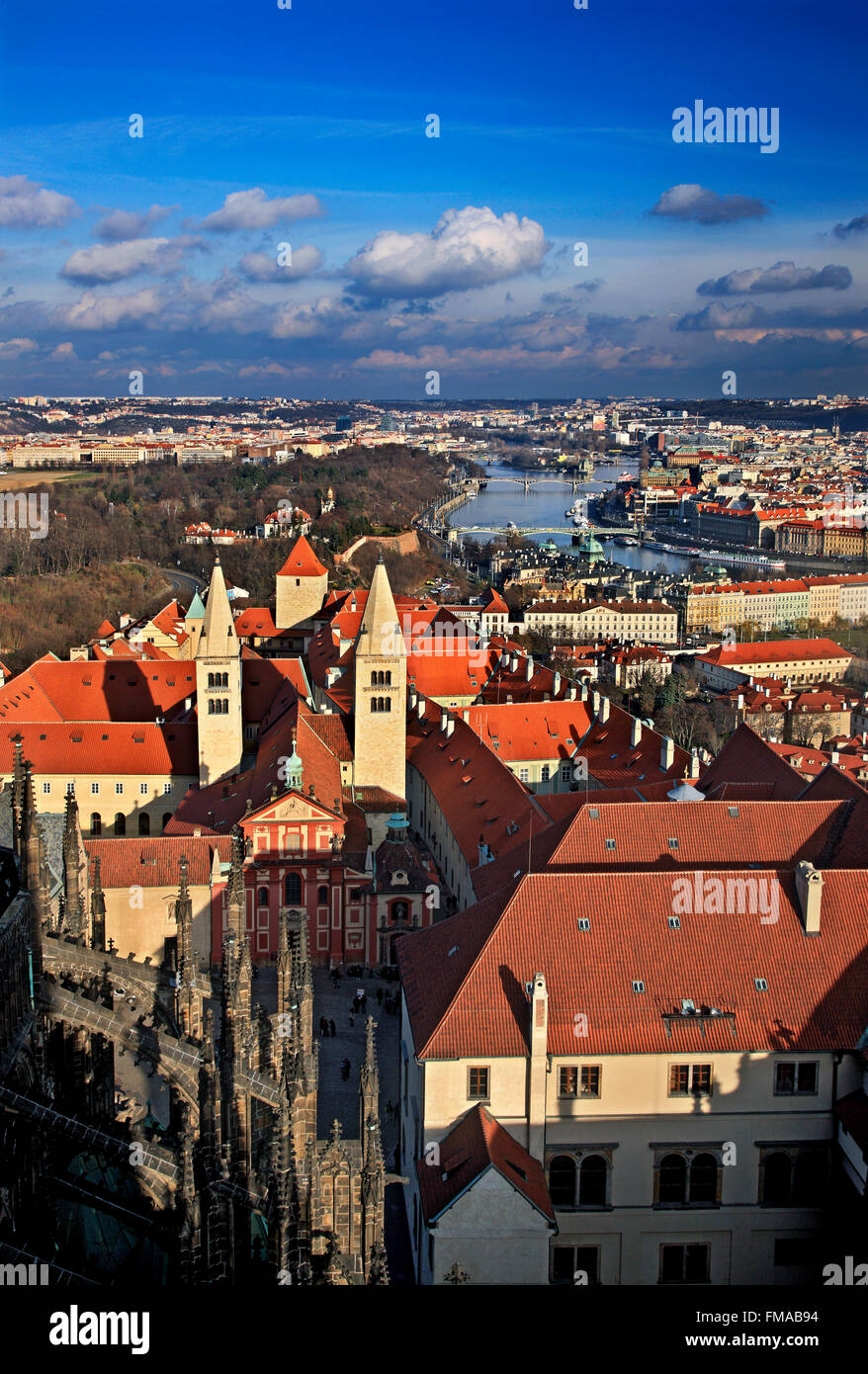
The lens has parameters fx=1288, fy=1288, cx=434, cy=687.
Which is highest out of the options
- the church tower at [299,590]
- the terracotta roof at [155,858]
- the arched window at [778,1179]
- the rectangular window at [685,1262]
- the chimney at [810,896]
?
the church tower at [299,590]

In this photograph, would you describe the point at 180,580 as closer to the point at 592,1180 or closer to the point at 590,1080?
the point at 590,1080

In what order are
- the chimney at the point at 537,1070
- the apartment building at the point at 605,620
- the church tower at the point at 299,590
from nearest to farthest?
the chimney at the point at 537,1070
the church tower at the point at 299,590
the apartment building at the point at 605,620

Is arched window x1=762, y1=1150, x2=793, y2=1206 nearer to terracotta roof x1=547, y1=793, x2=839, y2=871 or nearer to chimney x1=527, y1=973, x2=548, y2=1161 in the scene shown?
chimney x1=527, y1=973, x2=548, y2=1161

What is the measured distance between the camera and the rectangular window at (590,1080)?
18.0 m

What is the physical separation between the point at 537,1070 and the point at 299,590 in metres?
53.9

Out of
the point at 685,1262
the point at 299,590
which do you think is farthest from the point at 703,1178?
the point at 299,590

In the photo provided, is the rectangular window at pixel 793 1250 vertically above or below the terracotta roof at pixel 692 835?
below

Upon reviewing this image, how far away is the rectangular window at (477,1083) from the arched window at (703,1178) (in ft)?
10.4

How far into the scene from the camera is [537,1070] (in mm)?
17703

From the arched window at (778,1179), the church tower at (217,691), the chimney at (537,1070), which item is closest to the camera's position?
the chimney at (537,1070)

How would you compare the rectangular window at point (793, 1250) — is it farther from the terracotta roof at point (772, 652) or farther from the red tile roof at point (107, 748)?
the terracotta roof at point (772, 652)

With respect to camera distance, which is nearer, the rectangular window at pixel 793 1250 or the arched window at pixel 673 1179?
the arched window at pixel 673 1179

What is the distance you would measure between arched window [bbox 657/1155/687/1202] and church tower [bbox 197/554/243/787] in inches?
912

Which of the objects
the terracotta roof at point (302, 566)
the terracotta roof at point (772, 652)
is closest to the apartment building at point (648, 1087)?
the terracotta roof at point (302, 566)
